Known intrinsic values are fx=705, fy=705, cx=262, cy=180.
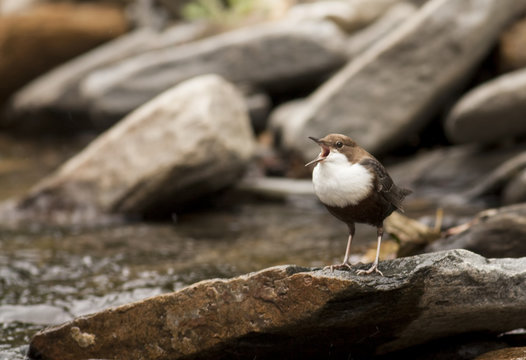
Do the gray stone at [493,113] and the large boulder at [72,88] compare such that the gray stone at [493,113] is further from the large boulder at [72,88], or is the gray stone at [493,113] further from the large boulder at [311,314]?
the large boulder at [72,88]

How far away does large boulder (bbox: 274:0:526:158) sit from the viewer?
7.78m

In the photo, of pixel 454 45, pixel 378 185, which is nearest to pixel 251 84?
pixel 454 45

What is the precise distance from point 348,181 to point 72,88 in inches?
396

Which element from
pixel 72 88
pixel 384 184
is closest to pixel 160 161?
pixel 384 184

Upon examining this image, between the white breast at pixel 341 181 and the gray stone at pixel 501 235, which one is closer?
the white breast at pixel 341 181

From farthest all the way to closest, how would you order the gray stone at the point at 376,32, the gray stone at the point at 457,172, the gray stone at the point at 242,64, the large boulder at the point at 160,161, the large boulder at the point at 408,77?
1. the gray stone at the point at 376,32
2. the gray stone at the point at 242,64
3. the large boulder at the point at 408,77
4. the gray stone at the point at 457,172
5. the large boulder at the point at 160,161

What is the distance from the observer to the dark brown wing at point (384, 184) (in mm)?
3326

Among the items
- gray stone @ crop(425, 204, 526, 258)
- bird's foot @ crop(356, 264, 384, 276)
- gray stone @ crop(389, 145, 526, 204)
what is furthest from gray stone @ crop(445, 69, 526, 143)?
bird's foot @ crop(356, 264, 384, 276)

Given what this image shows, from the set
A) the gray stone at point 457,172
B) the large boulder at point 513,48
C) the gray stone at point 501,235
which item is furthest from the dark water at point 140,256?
the large boulder at point 513,48

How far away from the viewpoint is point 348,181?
10.6 ft

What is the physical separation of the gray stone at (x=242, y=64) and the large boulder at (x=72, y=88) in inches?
66.3

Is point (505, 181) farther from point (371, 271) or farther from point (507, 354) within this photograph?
point (371, 271)

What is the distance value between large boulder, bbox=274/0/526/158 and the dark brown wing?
15.2 feet

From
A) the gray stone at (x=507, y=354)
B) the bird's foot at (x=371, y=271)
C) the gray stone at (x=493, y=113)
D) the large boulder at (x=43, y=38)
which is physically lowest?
the gray stone at (x=507, y=354)
